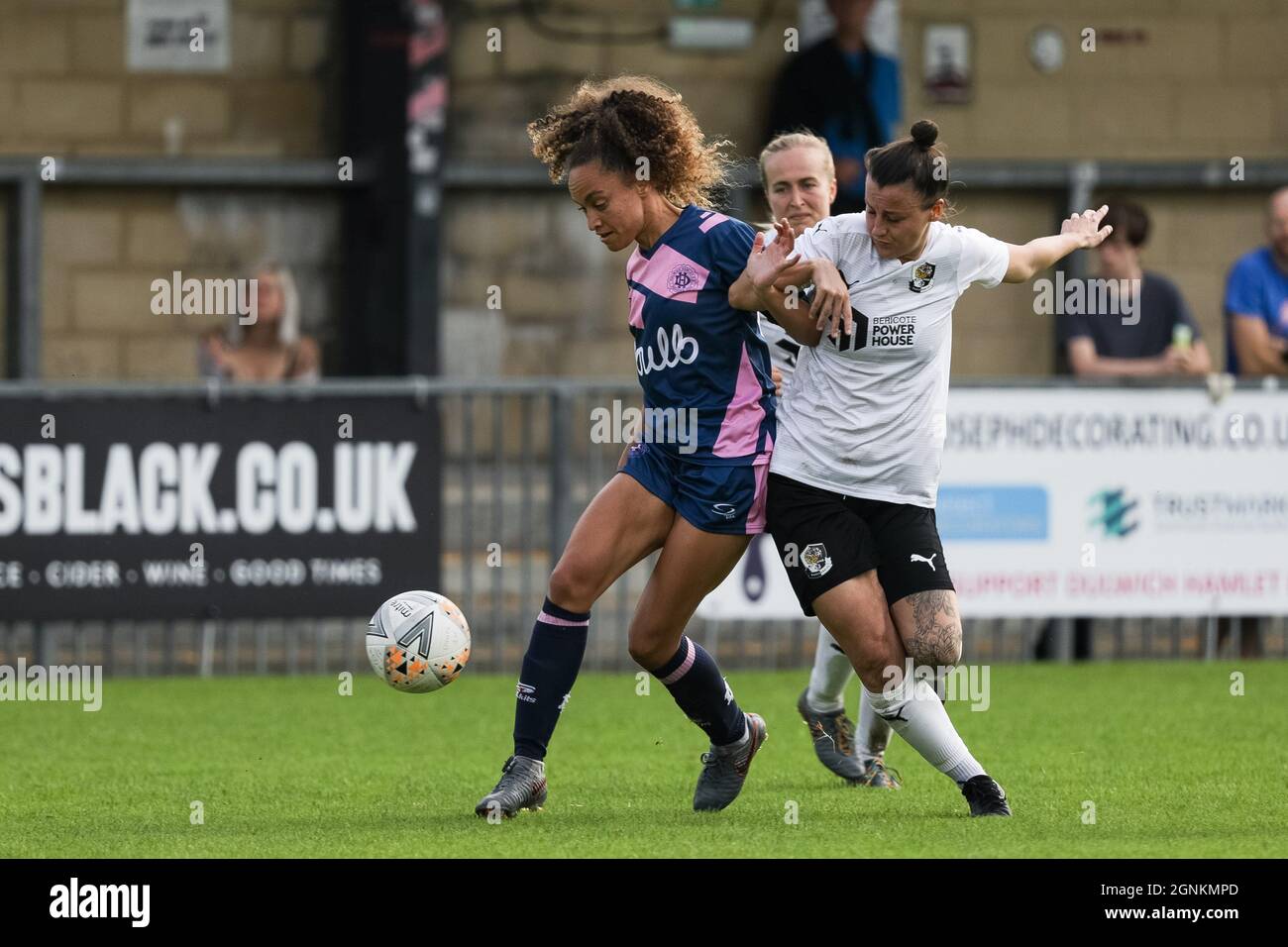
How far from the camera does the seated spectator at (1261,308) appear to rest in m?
13.1

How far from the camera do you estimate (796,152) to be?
826cm

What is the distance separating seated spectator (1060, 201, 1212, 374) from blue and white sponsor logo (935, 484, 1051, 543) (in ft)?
3.35

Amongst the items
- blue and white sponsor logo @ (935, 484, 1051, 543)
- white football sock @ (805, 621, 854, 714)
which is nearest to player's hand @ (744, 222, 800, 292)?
white football sock @ (805, 621, 854, 714)

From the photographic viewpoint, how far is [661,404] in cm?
727

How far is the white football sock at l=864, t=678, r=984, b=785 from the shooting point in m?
7.20

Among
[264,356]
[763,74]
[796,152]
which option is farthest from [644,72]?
[796,152]

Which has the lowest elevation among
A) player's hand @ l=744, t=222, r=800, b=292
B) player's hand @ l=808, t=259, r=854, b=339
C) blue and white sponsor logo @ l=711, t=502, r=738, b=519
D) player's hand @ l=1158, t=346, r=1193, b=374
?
blue and white sponsor logo @ l=711, t=502, r=738, b=519

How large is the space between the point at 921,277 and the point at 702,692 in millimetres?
1545

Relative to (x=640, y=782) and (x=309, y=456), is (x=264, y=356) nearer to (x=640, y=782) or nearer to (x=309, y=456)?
(x=309, y=456)

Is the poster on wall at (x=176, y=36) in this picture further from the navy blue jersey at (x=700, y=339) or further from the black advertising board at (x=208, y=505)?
the navy blue jersey at (x=700, y=339)

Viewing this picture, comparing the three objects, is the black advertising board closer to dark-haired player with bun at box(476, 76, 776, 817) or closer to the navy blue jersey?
dark-haired player with bun at box(476, 76, 776, 817)

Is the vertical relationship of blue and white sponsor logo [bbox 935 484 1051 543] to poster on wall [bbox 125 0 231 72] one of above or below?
below

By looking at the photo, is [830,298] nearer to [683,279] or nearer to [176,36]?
[683,279]

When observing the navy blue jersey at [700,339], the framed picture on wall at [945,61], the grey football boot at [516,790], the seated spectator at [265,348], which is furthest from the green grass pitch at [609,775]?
the framed picture on wall at [945,61]
